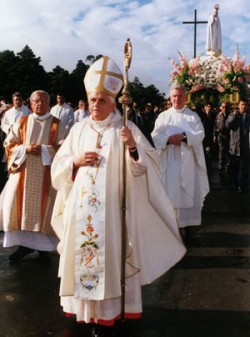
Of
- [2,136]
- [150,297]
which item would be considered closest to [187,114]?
[150,297]

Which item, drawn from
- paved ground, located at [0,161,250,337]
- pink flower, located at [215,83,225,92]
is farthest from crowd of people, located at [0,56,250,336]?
pink flower, located at [215,83,225,92]

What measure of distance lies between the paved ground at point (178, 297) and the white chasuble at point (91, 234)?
0.57 meters

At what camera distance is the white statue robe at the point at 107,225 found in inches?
146

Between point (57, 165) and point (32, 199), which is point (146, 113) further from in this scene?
point (57, 165)

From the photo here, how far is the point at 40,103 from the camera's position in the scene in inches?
232

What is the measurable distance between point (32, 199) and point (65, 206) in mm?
1909

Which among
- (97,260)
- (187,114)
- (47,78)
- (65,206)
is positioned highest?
(47,78)

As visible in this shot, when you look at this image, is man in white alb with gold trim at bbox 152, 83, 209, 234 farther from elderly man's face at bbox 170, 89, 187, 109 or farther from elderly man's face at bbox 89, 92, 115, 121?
elderly man's face at bbox 89, 92, 115, 121

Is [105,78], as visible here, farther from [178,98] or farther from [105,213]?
[178,98]

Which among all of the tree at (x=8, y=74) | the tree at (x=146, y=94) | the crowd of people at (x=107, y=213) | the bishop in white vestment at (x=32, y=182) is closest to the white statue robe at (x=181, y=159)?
the bishop in white vestment at (x=32, y=182)

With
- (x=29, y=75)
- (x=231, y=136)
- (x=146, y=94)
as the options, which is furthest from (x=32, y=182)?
(x=146, y=94)

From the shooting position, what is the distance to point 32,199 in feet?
19.2

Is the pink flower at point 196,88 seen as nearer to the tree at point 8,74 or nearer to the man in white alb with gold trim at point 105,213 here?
the man in white alb with gold trim at point 105,213

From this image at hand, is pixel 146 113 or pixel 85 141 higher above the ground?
pixel 146 113
